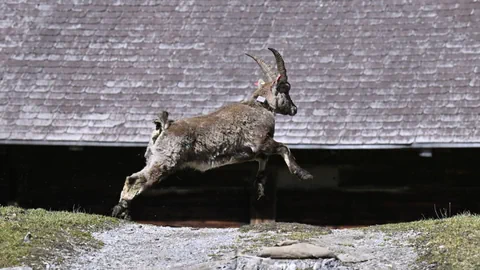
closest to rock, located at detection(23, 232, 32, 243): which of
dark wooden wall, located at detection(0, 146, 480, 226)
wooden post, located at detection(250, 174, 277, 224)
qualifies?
dark wooden wall, located at detection(0, 146, 480, 226)

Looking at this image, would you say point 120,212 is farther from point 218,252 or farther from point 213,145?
point 218,252

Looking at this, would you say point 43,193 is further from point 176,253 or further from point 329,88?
point 176,253

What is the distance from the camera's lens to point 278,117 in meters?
15.1

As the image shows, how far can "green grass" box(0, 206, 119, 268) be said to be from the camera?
379 inches

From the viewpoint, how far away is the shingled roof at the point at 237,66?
48.5 ft

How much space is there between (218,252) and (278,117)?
526cm

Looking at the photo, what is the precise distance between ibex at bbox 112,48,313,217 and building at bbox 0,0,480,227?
8.31 feet

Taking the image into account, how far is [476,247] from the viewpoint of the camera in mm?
9680

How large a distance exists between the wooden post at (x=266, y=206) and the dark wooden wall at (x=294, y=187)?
0.61 feet

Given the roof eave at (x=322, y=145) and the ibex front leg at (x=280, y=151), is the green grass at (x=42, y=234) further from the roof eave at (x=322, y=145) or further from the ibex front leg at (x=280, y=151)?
the roof eave at (x=322, y=145)

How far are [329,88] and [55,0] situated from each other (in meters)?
5.01

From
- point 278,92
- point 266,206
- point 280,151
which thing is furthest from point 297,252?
point 266,206

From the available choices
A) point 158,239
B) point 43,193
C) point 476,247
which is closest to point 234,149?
point 158,239

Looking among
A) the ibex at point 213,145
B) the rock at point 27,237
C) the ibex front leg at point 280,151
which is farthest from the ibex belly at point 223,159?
the rock at point 27,237
